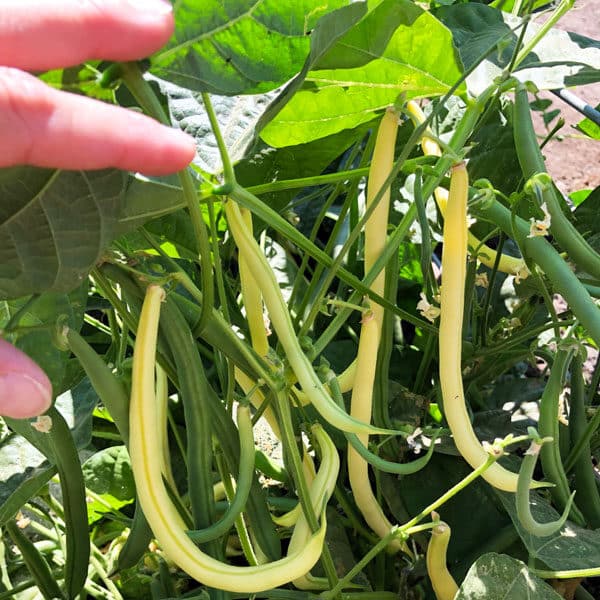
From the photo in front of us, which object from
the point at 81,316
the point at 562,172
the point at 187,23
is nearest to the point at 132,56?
the point at 187,23

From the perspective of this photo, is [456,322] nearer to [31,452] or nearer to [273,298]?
[273,298]

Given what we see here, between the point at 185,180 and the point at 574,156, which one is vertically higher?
the point at 185,180

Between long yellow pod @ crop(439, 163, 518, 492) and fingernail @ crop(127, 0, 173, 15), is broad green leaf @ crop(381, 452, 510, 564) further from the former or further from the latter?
fingernail @ crop(127, 0, 173, 15)

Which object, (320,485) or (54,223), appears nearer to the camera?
(54,223)

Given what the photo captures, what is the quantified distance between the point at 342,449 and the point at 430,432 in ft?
0.52

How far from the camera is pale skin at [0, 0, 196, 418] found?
0.80ft

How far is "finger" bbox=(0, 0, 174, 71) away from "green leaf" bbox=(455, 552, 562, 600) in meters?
0.40

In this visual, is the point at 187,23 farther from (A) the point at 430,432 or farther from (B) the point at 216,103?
(A) the point at 430,432

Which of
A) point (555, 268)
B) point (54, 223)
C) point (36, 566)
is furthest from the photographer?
point (36, 566)

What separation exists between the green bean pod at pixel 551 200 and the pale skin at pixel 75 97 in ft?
0.89

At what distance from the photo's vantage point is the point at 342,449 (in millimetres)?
717

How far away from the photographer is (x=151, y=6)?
270mm

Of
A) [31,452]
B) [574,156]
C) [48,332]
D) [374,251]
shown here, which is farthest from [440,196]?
[574,156]

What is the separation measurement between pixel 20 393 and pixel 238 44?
0.22 metres
